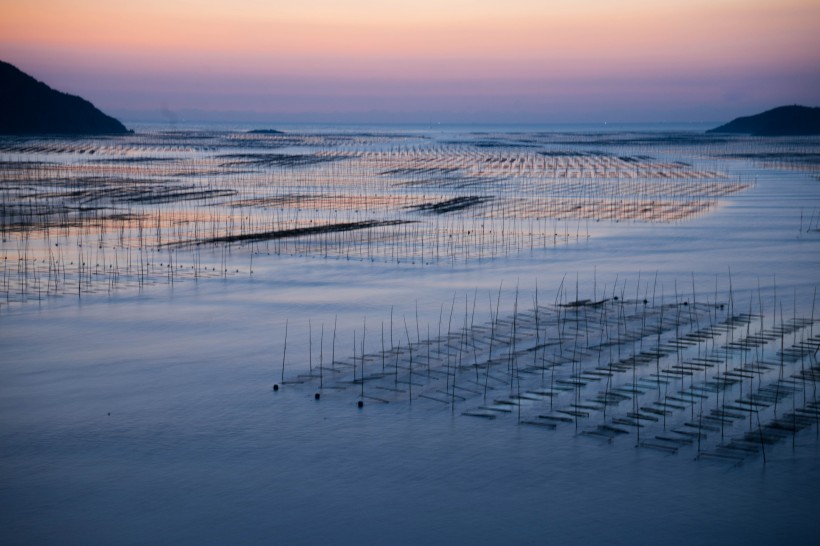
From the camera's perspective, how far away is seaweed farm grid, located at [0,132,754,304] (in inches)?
706

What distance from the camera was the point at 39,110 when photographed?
299ft

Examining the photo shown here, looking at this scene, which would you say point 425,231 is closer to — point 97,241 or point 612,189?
point 97,241

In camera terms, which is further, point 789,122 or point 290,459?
point 789,122

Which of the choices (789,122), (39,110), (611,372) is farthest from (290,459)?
(789,122)

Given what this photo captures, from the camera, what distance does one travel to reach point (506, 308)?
13891 millimetres

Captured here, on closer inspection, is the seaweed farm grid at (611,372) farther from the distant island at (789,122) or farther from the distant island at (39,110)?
the distant island at (789,122)

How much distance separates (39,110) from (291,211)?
75559 mm

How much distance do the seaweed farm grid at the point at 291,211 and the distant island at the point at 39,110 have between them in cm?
4480

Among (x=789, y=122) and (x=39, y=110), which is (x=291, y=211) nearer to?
(x=39, y=110)

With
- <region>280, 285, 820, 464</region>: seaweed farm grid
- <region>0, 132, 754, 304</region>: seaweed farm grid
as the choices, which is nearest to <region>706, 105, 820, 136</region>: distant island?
<region>0, 132, 754, 304</region>: seaweed farm grid

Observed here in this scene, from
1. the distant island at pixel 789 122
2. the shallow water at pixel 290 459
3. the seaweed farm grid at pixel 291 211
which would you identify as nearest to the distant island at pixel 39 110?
the seaweed farm grid at pixel 291 211

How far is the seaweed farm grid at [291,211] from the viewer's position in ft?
58.9

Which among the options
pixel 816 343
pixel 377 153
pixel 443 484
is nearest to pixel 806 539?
pixel 443 484

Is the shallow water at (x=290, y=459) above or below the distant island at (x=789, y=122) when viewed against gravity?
below
